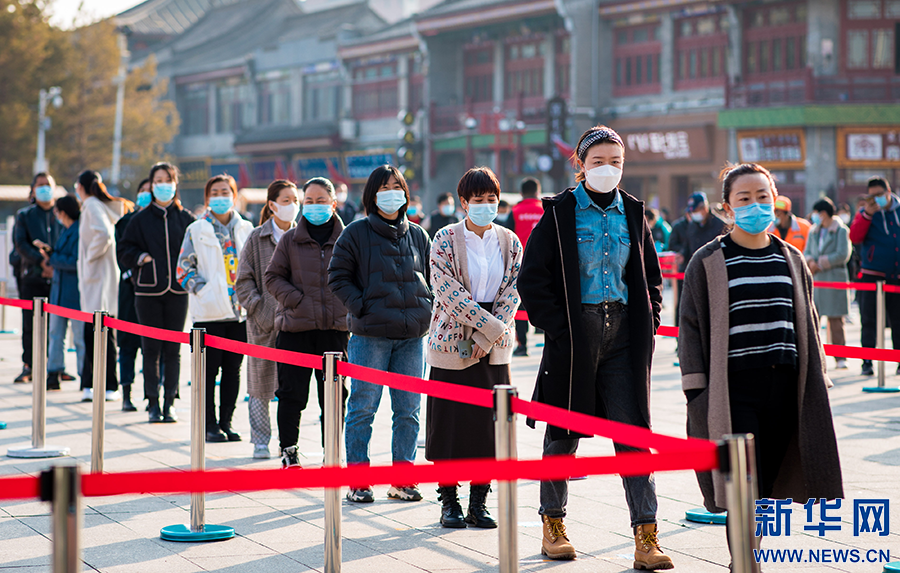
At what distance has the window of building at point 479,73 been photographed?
3512 cm

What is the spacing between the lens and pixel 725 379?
4109 mm

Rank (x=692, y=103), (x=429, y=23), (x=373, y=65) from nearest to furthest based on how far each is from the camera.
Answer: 1. (x=692, y=103)
2. (x=429, y=23)
3. (x=373, y=65)

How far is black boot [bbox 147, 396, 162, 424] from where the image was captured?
828 cm

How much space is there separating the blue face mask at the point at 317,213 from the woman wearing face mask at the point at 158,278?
85.3 inches

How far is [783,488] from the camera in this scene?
13.7 ft

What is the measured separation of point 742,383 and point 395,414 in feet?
7.67

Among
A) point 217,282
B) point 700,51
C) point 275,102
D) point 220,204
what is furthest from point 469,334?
point 275,102

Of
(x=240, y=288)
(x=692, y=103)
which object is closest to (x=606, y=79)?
(x=692, y=103)

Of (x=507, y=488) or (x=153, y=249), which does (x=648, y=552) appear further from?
(x=153, y=249)

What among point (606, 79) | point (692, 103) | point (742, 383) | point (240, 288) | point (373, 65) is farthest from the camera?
point (373, 65)

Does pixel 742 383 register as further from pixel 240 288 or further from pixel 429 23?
pixel 429 23

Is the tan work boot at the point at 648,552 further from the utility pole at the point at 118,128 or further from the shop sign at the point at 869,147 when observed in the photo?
the utility pole at the point at 118,128

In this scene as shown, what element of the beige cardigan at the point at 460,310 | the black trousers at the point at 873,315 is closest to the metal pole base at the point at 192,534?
the beige cardigan at the point at 460,310

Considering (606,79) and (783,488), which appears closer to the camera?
(783,488)
